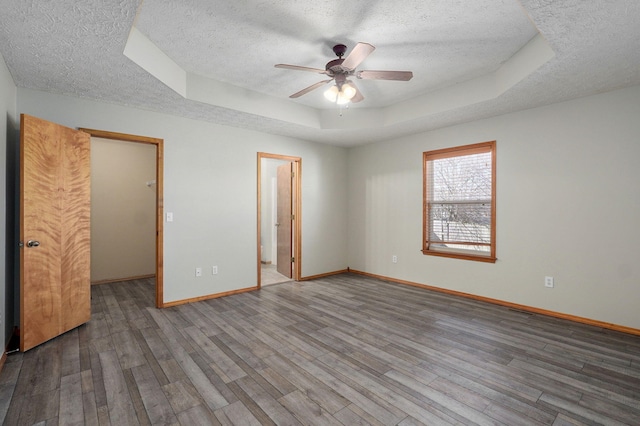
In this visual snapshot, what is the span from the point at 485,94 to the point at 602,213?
5.95ft

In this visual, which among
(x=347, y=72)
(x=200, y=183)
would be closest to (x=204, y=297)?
(x=200, y=183)

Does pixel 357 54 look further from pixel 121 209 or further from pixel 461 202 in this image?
pixel 121 209

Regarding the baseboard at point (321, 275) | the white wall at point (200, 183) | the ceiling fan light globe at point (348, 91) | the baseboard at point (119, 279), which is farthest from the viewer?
the baseboard at point (321, 275)

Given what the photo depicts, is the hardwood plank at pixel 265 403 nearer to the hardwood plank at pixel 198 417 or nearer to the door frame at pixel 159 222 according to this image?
the hardwood plank at pixel 198 417

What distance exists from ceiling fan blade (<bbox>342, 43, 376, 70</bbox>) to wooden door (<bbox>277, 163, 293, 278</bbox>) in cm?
297

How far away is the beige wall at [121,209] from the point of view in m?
5.25

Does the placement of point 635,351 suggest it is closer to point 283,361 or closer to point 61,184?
point 283,361

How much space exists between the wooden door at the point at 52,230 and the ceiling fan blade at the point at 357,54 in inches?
114

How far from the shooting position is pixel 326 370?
92.9 inches

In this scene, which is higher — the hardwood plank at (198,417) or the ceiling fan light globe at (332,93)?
the ceiling fan light globe at (332,93)

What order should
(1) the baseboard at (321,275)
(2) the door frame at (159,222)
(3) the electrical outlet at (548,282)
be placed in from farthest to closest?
1. (1) the baseboard at (321,275)
2. (2) the door frame at (159,222)
3. (3) the electrical outlet at (548,282)

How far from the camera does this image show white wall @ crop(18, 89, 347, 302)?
3.44 metres

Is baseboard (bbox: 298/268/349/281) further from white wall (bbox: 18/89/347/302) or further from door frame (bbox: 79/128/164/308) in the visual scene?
door frame (bbox: 79/128/164/308)

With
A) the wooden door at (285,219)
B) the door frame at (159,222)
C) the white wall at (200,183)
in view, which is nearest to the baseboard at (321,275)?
the white wall at (200,183)
